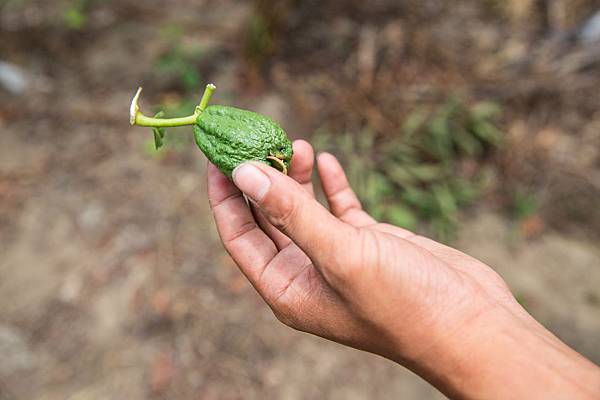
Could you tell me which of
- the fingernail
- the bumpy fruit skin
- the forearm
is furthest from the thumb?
the forearm

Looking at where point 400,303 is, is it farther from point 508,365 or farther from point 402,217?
point 402,217

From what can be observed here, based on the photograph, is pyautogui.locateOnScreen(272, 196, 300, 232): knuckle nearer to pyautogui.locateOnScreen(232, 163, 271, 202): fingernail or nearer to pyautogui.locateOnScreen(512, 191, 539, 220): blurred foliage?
pyautogui.locateOnScreen(232, 163, 271, 202): fingernail

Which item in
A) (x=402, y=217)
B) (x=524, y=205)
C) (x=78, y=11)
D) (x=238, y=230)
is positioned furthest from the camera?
(x=78, y=11)

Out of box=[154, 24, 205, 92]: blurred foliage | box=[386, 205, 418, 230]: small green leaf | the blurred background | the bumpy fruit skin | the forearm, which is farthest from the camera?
box=[154, 24, 205, 92]: blurred foliage

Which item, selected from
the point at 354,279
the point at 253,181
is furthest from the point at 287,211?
the point at 354,279

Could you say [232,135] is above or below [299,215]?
above

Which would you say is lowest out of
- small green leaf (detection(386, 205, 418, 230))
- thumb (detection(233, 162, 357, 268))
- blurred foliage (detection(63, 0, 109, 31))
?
small green leaf (detection(386, 205, 418, 230))
